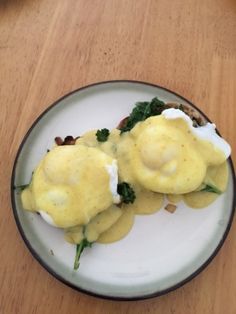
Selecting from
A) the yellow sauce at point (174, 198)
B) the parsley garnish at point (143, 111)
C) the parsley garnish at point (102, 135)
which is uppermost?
the parsley garnish at point (143, 111)

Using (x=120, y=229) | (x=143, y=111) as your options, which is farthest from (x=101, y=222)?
(x=143, y=111)

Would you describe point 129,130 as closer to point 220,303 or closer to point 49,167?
point 49,167

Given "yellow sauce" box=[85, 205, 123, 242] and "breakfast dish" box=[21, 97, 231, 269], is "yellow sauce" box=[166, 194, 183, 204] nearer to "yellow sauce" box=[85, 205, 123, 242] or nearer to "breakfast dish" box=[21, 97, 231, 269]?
"breakfast dish" box=[21, 97, 231, 269]

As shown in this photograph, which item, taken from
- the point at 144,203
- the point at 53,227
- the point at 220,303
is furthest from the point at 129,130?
the point at 220,303

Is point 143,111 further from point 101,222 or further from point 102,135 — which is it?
point 101,222

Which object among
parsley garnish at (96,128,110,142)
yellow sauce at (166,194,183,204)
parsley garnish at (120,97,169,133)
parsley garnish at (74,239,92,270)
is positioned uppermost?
parsley garnish at (120,97,169,133)

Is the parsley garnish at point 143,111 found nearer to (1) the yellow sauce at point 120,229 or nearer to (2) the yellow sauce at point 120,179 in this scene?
(2) the yellow sauce at point 120,179

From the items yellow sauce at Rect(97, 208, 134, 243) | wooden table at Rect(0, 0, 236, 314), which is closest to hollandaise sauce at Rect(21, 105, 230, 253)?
Answer: yellow sauce at Rect(97, 208, 134, 243)

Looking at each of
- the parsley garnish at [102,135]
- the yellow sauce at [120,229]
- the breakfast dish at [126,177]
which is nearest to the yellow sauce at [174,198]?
the breakfast dish at [126,177]
